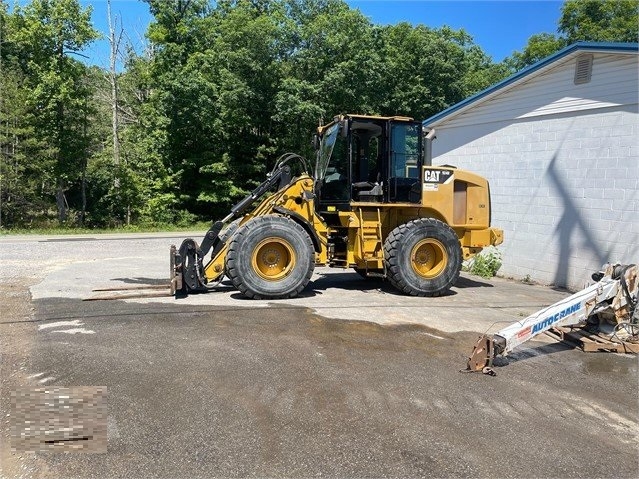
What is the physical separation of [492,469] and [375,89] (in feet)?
83.7

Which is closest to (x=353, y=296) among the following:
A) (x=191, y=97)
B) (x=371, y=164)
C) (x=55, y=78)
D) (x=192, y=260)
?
(x=371, y=164)

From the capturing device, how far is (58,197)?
24.8 metres

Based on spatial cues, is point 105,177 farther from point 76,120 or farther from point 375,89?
point 375,89

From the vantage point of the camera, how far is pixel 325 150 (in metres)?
8.85

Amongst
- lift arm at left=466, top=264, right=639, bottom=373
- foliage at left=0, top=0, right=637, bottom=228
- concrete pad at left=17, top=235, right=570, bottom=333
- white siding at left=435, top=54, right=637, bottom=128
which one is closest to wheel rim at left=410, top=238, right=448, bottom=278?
concrete pad at left=17, top=235, right=570, bottom=333

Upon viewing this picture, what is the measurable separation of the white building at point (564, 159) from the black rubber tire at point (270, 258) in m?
5.50

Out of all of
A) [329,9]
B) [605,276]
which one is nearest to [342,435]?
[605,276]

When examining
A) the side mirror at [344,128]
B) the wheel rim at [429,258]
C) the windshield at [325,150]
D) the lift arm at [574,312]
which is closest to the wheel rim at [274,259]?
the windshield at [325,150]

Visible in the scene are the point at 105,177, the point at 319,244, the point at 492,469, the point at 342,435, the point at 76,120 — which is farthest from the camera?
the point at 105,177

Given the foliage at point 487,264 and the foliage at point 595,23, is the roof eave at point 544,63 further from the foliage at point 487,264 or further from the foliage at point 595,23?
the foliage at point 595,23

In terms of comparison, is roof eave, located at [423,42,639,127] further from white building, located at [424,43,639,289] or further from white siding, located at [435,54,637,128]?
white siding, located at [435,54,637,128]

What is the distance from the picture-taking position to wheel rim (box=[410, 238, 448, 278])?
28.5ft

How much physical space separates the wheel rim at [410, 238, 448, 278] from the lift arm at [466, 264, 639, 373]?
9.71ft

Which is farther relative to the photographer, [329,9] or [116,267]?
[329,9]
